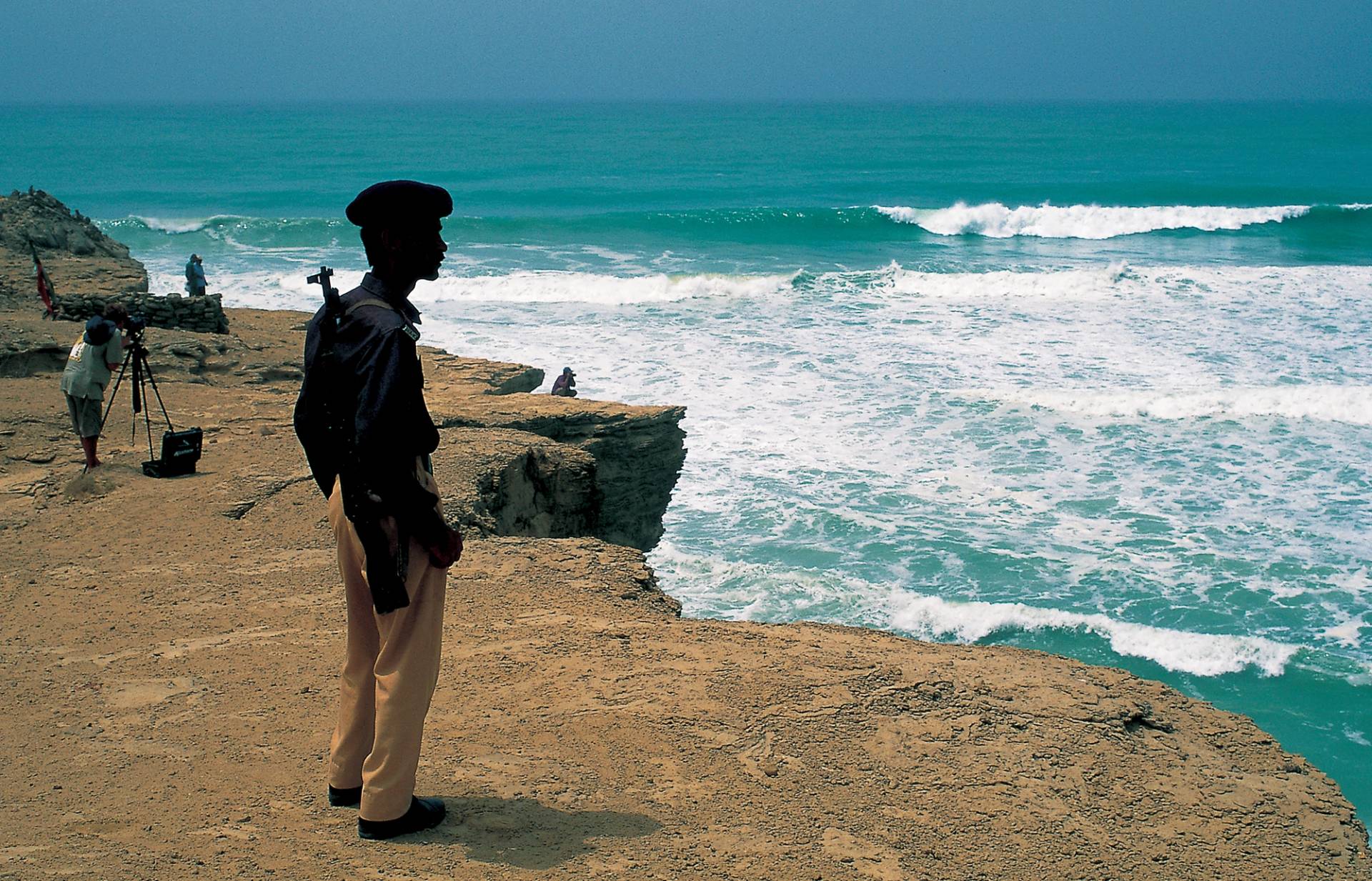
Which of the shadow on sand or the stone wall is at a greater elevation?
the stone wall

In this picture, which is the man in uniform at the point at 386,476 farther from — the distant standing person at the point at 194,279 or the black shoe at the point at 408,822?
the distant standing person at the point at 194,279

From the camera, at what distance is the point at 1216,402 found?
49.3 feet

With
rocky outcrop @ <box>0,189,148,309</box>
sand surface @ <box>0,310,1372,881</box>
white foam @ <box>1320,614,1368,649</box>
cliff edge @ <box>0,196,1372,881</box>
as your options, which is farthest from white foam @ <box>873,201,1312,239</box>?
sand surface @ <box>0,310,1372,881</box>

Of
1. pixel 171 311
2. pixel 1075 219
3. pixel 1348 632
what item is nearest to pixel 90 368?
pixel 171 311

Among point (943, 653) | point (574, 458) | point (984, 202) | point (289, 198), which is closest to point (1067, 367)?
point (574, 458)

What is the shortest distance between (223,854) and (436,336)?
16.9 meters

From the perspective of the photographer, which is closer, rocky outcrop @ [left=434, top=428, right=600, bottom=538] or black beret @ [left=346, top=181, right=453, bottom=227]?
black beret @ [left=346, top=181, right=453, bottom=227]

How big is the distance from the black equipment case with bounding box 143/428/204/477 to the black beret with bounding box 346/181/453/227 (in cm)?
484

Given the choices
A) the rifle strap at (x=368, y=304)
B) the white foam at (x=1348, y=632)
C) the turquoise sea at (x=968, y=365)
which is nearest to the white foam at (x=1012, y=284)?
the turquoise sea at (x=968, y=365)

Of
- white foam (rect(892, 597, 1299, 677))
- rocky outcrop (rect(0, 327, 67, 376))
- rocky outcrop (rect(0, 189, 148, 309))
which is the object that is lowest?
white foam (rect(892, 597, 1299, 677))

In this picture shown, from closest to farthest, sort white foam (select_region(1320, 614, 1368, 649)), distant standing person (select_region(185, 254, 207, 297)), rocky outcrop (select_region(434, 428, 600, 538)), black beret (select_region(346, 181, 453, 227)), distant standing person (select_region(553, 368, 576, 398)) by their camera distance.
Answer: black beret (select_region(346, 181, 453, 227)), rocky outcrop (select_region(434, 428, 600, 538)), white foam (select_region(1320, 614, 1368, 649)), distant standing person (select_region(553, 368, 576, 398)), distant standing person (select_region(185, 254, 207, 297))

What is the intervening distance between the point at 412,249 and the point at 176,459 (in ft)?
16.2

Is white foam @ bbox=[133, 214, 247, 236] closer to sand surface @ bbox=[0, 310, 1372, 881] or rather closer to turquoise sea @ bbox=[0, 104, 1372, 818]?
turquoise sea @ bbox=[0, 104, 1372, 818]

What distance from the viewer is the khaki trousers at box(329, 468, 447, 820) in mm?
3045
